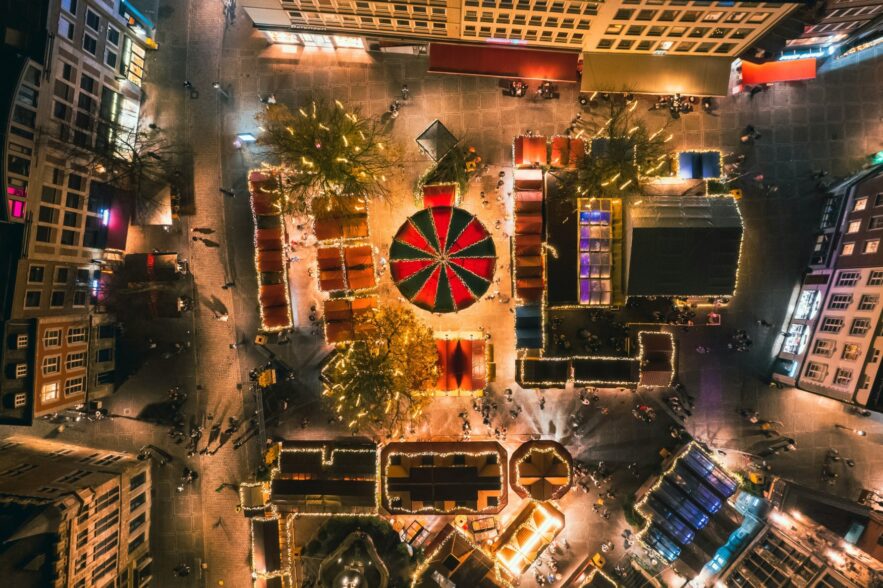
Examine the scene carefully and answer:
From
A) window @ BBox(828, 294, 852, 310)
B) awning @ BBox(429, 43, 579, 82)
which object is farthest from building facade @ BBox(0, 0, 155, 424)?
window @ BBox(828, 294, 852, 310)

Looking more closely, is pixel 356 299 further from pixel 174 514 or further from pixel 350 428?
pixel 174 514

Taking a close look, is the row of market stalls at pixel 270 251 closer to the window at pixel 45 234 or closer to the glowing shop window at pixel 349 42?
the glowing shop window at pixel 349 42

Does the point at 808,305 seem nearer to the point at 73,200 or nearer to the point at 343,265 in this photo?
the point at 343,265

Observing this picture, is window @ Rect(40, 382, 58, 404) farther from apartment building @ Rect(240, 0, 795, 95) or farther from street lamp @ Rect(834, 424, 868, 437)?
street lamp @ Rect(834, 424, 868, 437)

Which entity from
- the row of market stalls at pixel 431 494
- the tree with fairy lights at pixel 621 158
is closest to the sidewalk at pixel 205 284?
the row of market stalls at pixel 431 494

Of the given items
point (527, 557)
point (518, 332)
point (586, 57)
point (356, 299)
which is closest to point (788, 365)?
point (518, 332)
